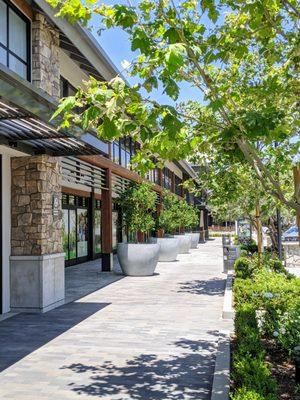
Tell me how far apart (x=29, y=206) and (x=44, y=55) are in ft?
11.2

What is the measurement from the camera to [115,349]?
779 centimetres

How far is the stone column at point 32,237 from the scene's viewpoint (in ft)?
35.1

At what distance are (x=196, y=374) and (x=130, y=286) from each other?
8918 millimetres

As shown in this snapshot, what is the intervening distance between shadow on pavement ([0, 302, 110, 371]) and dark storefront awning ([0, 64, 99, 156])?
3.59 metres

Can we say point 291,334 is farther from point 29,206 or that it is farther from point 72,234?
point 72,234

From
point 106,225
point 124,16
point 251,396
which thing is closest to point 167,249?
point 106,225

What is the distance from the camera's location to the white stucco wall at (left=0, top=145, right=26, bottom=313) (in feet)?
34.8

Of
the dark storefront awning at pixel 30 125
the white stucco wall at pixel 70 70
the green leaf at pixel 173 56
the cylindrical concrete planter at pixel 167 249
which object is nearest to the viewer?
the green leaf at pixel 173 56

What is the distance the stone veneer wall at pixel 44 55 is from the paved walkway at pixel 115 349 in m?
5.12

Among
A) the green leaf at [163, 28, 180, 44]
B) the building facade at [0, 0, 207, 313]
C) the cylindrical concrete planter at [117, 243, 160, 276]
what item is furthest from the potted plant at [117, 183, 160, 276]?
the green leaf at [163, 28, 180, 44]

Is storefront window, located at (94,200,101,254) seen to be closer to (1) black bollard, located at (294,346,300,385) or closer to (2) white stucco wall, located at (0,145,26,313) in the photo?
(2) white stucco wall, located at (0,145,26,313)

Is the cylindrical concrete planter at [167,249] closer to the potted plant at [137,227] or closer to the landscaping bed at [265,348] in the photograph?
the potted plant at [137,227]

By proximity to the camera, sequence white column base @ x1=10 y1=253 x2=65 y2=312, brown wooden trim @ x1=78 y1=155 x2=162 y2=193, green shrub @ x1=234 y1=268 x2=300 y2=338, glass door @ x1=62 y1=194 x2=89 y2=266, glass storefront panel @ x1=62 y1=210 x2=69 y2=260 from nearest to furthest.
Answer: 1. green shrub @ x1=234 y1=268 x2=300 y2=338
2. white column base @ x1=10 y1=253 x2=65 y2=312
3. brown wooden trim @ x1=78 y1=155 x2=162 y2=193
4. glass storefront panel @ x1=62 y1=210 x2=69 y2=260
5. glass door @ x1=62 y1=194 x2=89 y2=266

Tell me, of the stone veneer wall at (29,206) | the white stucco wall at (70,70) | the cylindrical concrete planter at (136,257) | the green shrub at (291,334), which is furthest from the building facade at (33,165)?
the cylindrical concrete planter at (136,257)
